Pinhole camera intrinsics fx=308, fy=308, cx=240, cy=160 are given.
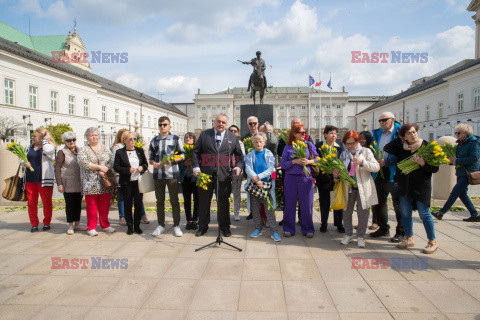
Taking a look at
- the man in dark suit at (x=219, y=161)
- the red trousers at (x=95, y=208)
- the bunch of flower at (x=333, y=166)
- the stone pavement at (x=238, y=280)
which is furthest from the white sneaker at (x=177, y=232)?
the bunch of flower at (x=333, y=166)

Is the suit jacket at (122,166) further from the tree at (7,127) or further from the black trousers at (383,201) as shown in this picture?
the tree at (7,127)

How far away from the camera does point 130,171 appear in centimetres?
554

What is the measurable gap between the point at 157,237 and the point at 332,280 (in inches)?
124

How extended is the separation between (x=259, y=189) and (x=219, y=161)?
2.78 ft

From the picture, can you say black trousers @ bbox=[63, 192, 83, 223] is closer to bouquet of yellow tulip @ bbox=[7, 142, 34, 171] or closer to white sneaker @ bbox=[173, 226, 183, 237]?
bouquet of yellow tulip @ bbox=[7, 142, 34, 171]

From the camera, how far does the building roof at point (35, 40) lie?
4592 cm

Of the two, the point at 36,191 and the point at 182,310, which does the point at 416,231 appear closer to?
the point at 182,310

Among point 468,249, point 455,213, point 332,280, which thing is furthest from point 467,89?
point 332,280

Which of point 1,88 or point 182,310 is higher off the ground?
point 1,88

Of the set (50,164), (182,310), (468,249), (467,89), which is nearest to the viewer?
(182,310)

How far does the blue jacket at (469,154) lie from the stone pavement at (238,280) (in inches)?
50.4

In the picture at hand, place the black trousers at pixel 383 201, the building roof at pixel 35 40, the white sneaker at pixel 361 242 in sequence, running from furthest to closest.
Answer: the building roof at pixel 35 40 < the black trousers at pixel 383 201 < the white sneaker at pixel 361 242

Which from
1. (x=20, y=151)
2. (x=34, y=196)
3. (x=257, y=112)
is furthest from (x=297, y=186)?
(x=257, y=112)

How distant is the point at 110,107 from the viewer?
4700cm
